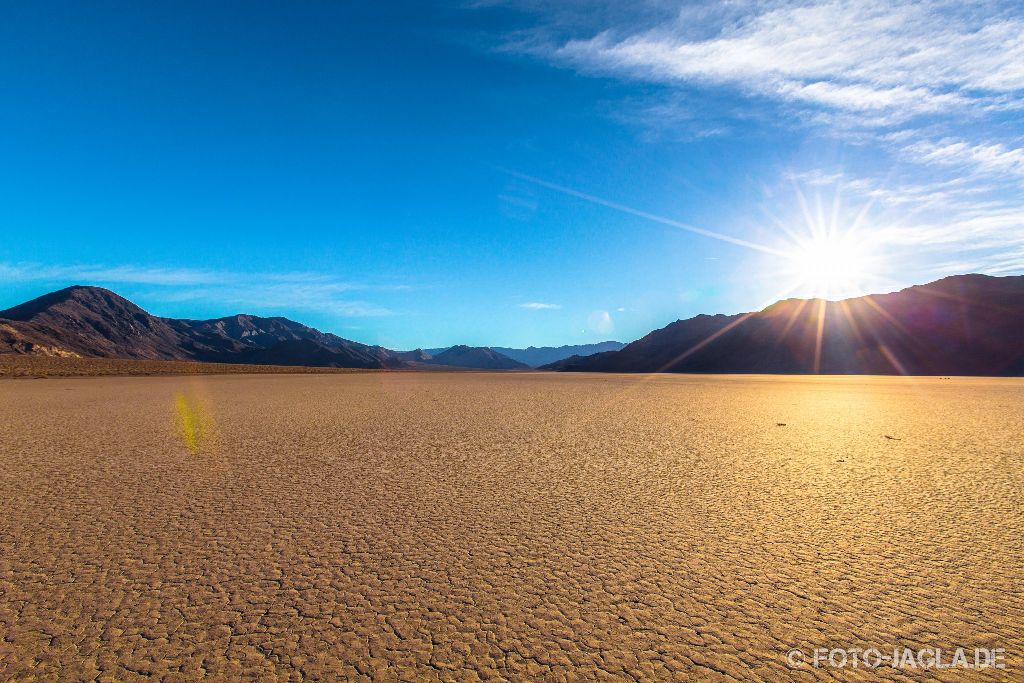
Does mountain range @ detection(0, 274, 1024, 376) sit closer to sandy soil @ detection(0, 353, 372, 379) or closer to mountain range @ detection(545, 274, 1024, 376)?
mountain range @ detection(545, 274, 1024, 376)

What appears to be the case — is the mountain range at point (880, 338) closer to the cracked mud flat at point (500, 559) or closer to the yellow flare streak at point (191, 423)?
the cracked mud flat at point (500, 559)

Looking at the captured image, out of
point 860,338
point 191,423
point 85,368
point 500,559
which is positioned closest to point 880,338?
point 860,338

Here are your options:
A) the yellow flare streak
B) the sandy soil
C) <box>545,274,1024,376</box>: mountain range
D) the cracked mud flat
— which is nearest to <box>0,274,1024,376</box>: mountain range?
<box>545,274,1024,376</box>: mountain range

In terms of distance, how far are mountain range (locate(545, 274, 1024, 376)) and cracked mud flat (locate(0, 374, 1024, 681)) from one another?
86.1 m

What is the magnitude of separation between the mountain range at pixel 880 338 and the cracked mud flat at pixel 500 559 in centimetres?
8611

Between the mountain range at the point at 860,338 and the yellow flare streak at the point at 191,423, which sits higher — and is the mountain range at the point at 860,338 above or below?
above

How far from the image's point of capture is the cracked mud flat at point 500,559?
297cm

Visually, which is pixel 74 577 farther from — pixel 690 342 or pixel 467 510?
pixel 690 342

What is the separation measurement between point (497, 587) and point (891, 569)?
296 centimetres

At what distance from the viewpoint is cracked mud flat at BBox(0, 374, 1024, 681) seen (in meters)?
2.97

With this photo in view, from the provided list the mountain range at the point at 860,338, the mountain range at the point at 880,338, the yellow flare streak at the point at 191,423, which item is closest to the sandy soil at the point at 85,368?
the yellow flare streak at the point at 191,423

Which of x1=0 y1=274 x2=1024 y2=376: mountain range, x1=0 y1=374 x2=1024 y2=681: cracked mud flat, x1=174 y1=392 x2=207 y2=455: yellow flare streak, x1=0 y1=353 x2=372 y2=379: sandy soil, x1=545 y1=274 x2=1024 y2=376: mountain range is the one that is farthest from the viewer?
x1=0 y1=274 x2=1024 y2=376: mountain range

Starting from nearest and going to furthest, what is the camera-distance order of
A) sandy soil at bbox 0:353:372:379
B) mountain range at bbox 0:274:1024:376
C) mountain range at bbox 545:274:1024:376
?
1. sandy soil at bbox 0:353:372:379
2. mountain range at bbox 545:274:1024:376
3. mountain range at bbox 0:274:1024:376

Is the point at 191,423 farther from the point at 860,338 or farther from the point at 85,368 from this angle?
the point at 860,338
